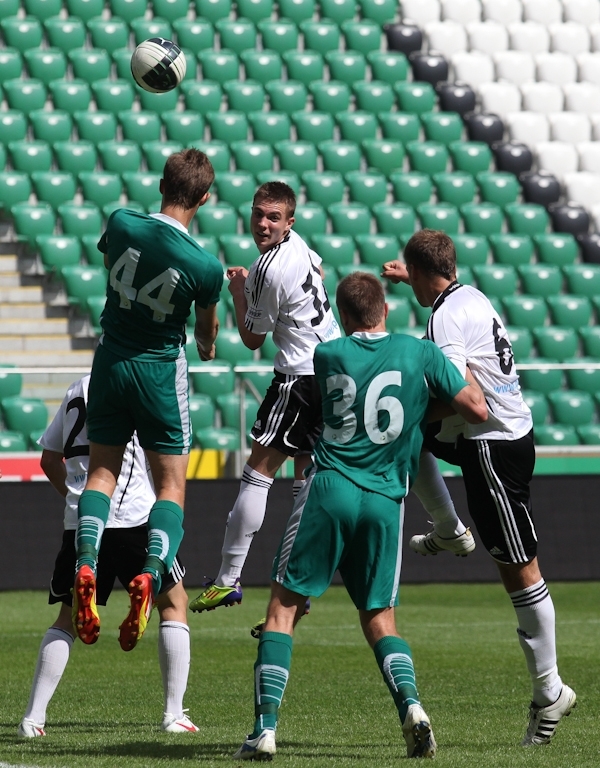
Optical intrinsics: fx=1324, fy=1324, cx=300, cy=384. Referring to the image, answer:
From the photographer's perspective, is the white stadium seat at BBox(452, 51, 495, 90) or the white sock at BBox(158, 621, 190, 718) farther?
the white stadium seat at BBox(452, 51, 495, 90)

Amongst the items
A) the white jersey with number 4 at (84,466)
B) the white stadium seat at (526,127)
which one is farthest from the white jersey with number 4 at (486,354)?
the white stadium seat at (526,127)

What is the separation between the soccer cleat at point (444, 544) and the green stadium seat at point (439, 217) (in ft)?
41.9

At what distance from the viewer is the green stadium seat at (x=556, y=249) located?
19.4 m

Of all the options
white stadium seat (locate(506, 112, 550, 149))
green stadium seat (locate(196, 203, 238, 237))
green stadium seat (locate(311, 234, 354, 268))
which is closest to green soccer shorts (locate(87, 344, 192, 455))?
green stadium seat (locate(196, 203, 238, 237))

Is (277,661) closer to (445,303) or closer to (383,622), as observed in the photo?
(383,622)

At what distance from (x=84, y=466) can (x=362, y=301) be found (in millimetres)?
1932

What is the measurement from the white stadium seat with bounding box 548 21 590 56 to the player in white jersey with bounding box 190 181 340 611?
54.0 feet

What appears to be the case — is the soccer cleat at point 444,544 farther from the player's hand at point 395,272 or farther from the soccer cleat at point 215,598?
the player's hand at point 395,272

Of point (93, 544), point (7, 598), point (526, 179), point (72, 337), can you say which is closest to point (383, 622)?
point (93, 544)

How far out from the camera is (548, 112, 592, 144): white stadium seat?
68.8ft

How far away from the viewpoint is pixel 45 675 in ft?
20.1

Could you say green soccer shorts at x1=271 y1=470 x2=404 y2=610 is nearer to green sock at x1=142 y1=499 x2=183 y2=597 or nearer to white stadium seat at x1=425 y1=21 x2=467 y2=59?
green sock at x1=142 y1=499 x2=183 y2=597

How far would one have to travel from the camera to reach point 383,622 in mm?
5277

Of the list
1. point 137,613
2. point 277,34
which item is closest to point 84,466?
point 137,613
